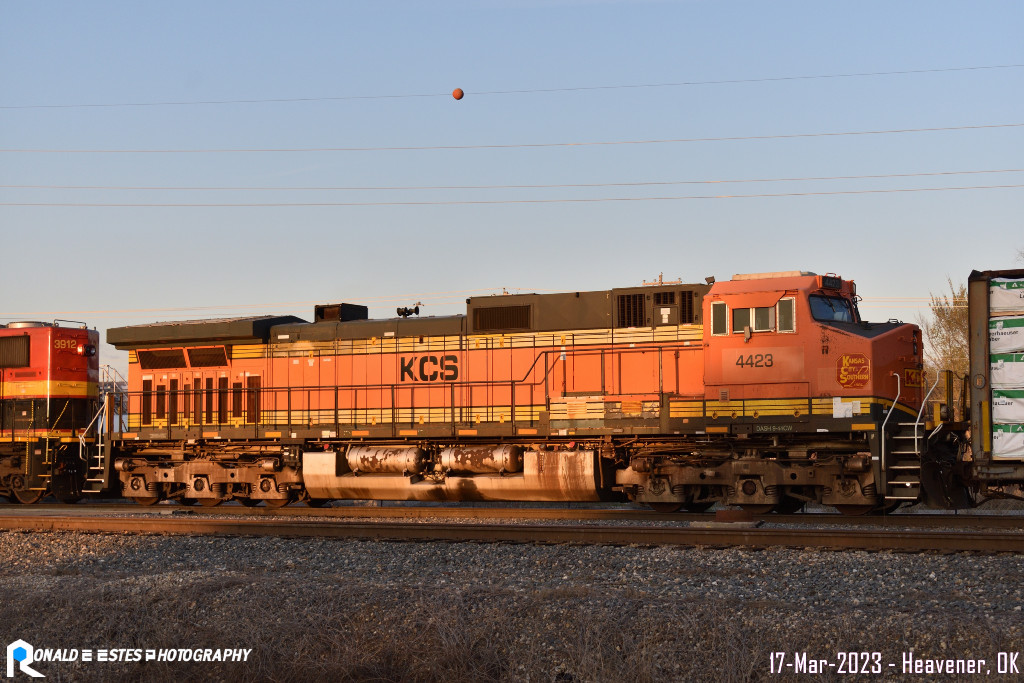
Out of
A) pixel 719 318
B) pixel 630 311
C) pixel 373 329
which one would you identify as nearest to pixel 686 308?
pixel 719 318

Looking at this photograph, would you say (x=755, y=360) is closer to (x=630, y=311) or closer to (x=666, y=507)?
(x=630, y=311)

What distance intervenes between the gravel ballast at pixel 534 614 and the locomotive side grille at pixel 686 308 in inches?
212

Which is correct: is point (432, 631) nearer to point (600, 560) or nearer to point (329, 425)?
point (600, 560)

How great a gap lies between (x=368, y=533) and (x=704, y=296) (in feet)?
21.4

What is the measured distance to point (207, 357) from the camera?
64.3 feet

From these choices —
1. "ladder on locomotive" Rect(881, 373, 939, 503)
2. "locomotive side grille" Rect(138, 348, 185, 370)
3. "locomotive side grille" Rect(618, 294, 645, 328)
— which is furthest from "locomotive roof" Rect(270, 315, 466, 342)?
"ladder on locomotive" Rect(881, 373, 939, 503)

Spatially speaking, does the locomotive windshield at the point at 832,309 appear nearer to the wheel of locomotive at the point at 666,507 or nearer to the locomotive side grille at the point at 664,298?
the locomotive side grille at the point at 664,298

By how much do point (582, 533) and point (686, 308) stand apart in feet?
16.8

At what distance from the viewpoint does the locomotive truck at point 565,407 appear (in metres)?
14.8

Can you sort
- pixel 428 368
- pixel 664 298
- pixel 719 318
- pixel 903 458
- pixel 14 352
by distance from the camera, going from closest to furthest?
1. pixel 903 458
2. pixel 719 318
3. pixel 664 298
4. pixel 428 368
5. pixel 14 352

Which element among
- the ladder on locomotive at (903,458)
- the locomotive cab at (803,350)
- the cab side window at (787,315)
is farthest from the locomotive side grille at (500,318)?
the ladder on locomotive at (903,458)

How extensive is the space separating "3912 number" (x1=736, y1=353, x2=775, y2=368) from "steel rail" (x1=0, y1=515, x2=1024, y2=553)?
9.07 feet

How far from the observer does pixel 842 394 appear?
14820mm

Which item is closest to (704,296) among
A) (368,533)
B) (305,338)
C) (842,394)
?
(842,394)
